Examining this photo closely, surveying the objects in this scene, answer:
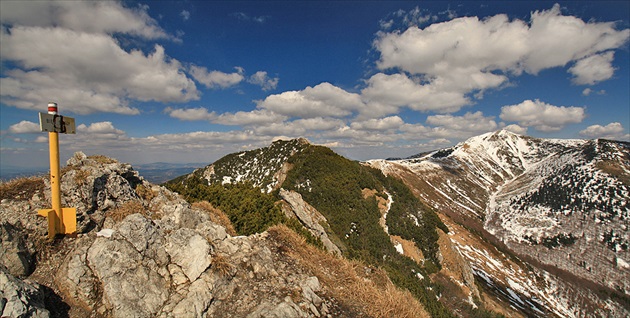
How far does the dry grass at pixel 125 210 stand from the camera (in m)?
11.9

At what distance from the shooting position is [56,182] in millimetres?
10039

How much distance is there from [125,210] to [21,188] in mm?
4052

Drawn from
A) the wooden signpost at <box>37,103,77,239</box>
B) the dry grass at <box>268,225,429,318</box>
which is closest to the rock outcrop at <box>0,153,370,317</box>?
the wooden signpost at <box>37,103,77,239</box>

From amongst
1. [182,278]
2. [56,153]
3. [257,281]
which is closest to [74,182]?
[56,153]

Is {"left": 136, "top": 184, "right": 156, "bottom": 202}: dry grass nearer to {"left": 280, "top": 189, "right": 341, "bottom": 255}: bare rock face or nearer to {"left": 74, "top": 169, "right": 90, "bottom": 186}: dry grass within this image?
{"left": 74, "top": 169, "right": 90, "bottom": 186}: dry grass

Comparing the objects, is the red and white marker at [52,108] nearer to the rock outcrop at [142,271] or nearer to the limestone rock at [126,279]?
the rock outcrop at [142,271]

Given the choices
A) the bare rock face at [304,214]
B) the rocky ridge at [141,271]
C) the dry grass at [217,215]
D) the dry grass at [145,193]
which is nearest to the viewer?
the rocky ridge at [141,271]

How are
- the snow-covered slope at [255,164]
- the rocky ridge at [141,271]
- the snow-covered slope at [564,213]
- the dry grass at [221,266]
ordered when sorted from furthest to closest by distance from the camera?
the snow-covered slope at [564,213], the snow-covered slope at [255,164], the dry grass at [221,266], the rocky ridge at [141,271]

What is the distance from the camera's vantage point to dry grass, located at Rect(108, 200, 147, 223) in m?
11.9

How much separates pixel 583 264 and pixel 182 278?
16061 centimetres

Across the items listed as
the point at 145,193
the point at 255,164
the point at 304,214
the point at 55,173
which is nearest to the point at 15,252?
the point at 55,173

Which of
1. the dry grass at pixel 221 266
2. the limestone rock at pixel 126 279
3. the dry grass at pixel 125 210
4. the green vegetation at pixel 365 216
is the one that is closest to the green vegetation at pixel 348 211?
the green vegetation at pixel 365 216

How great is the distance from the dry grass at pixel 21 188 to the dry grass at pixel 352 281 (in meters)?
10.1

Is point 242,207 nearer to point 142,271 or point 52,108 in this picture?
point 142,271
